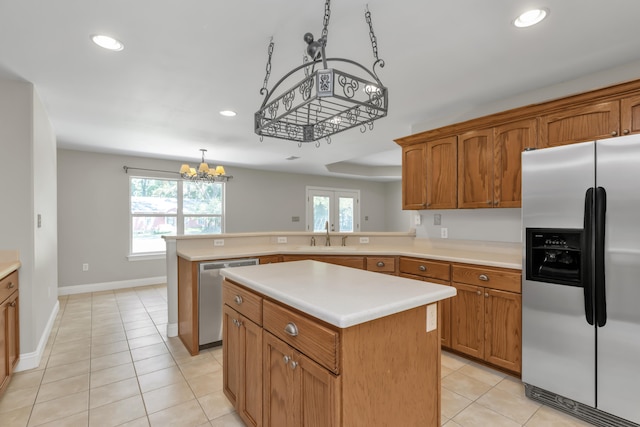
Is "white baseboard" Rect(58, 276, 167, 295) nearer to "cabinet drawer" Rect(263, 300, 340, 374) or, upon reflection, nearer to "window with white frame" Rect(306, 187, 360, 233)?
"window with white frame" Rect(306, 187, 360, 233)

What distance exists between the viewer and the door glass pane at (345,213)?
852cm

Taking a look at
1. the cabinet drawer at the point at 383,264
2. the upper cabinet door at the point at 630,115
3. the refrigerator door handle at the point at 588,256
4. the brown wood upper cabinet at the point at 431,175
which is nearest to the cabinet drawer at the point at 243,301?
the cabinet drawer at the point at 383,264

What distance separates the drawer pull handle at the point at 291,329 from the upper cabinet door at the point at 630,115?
8.10 ft

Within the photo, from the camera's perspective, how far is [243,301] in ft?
5.63

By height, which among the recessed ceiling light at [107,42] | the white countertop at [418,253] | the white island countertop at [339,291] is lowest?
the white countertop at [418,253]

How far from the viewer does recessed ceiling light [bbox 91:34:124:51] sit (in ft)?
6.30

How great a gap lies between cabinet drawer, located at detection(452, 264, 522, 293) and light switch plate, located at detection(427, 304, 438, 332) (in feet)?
4.00

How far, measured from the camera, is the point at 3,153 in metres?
2.50

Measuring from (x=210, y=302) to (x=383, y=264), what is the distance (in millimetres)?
1684

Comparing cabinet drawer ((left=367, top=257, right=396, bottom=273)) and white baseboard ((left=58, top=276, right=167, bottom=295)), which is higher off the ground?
cabinet drawer ((left=367, top=257, right=396, bottom=273))

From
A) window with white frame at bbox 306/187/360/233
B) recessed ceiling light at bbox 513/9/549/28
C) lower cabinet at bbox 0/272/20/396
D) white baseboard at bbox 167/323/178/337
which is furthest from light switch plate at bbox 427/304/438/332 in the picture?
window with white frame at bbox 306/187/360/233

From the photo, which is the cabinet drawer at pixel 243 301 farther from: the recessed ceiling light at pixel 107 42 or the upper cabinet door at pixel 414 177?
the upper cabinet door at pixel 414 177

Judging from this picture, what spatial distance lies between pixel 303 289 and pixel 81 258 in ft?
17.1

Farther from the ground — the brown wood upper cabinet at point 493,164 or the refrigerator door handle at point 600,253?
the brown wood upper cabinet at point 493,164
